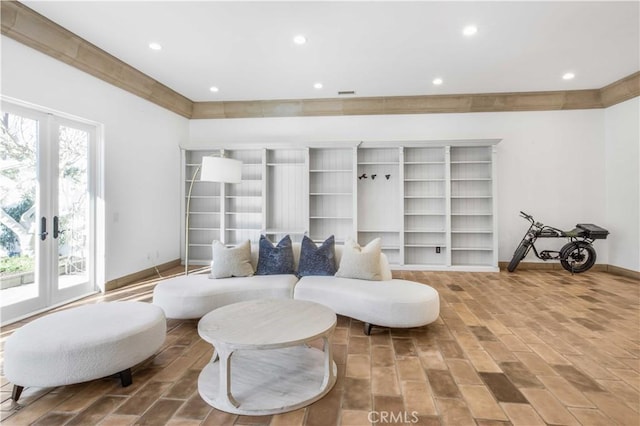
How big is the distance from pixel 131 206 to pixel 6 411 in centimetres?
339

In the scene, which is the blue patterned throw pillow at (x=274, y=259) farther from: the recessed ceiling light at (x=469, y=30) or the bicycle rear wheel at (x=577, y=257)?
the bicycle rear wheel at (x=577, y=257)

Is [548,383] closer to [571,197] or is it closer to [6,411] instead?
[6,411]

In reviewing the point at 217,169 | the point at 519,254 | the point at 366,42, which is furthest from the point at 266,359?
the point at 519,254

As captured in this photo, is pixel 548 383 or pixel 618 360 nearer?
pixel 548 383

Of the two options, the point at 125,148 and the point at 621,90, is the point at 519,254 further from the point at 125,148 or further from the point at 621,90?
the point at 125,148

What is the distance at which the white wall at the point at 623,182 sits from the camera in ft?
16.8

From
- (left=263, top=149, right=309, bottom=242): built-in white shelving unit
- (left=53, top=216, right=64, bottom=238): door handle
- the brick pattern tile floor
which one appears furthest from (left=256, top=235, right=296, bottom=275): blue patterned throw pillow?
(left=53, top=216, right=64, bottom=238): door handle

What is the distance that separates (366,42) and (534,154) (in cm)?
405

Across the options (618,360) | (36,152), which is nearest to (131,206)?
(36,152)

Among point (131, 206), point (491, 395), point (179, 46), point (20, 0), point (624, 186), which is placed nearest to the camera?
point (491, 395)

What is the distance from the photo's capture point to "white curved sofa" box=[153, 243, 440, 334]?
2908 millimetres

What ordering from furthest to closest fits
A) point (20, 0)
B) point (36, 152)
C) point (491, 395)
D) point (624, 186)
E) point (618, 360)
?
1. point (624, 186)
2. point (36, 152)
3. point (20, 0)
4. point (618, 360)
5. point (491, 395)

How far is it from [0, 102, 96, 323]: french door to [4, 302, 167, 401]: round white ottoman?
1.62m

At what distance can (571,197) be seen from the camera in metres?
5.78
